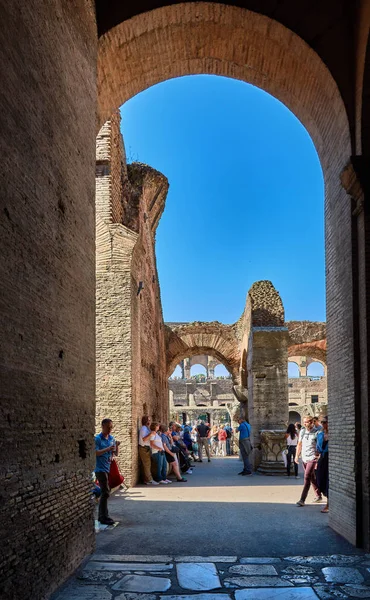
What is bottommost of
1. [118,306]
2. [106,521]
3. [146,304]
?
[106,521]

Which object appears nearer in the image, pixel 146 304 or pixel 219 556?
pixel 219 556

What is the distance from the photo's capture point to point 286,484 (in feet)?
42.4

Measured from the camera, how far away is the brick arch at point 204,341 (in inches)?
945

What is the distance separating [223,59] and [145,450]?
7.73 m

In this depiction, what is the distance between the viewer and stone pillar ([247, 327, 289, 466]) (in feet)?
53.3

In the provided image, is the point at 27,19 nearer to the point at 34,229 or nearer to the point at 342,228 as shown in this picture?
the point at 34,229

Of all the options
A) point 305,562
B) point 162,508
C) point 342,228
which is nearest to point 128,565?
point 305,562

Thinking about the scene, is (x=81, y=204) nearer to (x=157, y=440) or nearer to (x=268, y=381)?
(x=157, y=440)

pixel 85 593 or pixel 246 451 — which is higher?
pixel 85 593

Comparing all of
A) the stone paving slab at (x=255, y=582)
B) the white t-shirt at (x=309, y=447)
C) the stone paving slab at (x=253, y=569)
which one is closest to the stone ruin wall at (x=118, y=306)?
the white t-shirt at (x=309, y=447)

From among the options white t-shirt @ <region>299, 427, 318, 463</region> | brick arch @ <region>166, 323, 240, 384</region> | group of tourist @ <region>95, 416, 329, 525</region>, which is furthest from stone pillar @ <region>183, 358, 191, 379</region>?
white t-shirt @ <region>299, 427, 318, 463</region>

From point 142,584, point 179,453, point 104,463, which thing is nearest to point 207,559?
point 142,584

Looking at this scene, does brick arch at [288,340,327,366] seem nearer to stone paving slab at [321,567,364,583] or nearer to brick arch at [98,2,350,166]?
brick arch at [98,2,350,166]

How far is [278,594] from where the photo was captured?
4824mm
